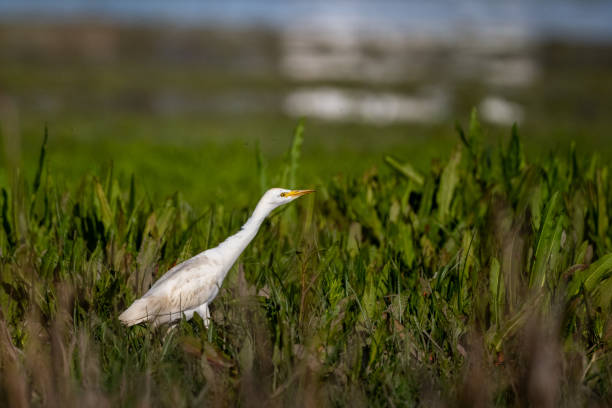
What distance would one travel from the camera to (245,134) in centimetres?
1262

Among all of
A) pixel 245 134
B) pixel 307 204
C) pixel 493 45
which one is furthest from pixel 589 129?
pixel 493 45

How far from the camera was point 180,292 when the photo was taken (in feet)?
8.05

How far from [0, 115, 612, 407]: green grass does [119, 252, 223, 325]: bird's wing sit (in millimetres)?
77

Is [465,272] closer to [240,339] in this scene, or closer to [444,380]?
[444,380]

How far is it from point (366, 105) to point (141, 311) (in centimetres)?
1489

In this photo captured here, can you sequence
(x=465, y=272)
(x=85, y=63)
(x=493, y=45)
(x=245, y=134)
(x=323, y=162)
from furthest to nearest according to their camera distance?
(x=493, y=45) → (x=85, y=63) → (x=245, y=134) → (x=323, y=162) → (x=465, y=272)

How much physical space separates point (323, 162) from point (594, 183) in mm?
5257

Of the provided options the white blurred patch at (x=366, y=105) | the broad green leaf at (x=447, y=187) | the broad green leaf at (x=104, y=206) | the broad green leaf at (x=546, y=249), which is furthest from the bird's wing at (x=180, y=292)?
the white blurred patch at (x=366, y=105)

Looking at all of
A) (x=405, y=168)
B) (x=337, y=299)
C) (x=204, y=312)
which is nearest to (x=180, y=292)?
(x=204, y=312)

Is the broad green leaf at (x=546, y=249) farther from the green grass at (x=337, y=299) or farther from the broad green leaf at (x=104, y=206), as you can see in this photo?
the broad green leaf at (x=104, y=206)

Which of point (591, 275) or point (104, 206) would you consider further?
point (104, 206)

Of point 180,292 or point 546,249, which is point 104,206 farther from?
point 546,249

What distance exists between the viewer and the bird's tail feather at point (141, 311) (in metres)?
2.49

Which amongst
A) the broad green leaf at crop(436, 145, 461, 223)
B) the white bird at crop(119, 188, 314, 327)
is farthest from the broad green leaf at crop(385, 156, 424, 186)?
the white bird at crop(119, 188, 314, 327)
